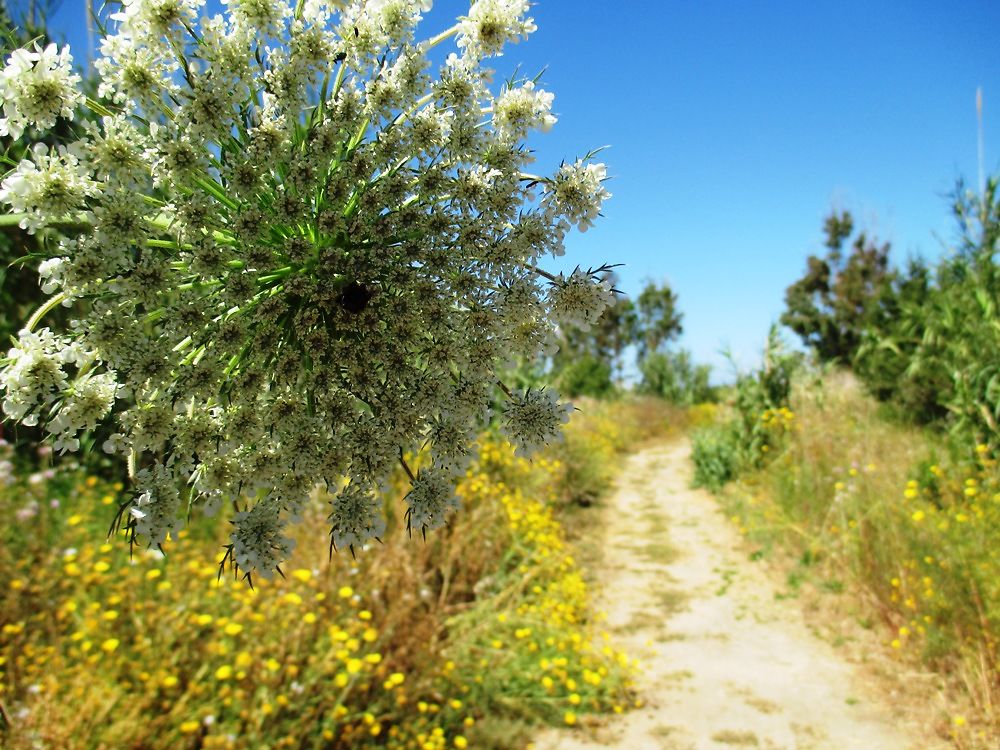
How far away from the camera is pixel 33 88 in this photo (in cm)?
102

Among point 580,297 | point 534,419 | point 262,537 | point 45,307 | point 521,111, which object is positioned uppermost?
point 521,111

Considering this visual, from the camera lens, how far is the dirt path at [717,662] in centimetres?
587

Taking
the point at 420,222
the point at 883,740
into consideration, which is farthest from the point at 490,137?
the point at 883,740

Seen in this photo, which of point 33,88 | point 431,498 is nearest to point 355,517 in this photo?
point 431,498

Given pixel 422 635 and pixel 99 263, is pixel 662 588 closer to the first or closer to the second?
pixel 422 635

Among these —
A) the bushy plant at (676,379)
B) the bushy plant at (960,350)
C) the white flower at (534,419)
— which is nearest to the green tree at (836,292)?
the bushy plant at (676,379)

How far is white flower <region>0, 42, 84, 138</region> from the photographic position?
1013mm

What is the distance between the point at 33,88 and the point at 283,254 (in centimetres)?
44

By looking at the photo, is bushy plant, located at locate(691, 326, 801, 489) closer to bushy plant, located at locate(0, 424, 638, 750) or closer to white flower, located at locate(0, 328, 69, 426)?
bushy plant, located at locate(0, 424, 638, 750)

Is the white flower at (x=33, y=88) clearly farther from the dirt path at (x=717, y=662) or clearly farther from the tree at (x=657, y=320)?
the tree at (x=657, y=320)

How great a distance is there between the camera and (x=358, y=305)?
117 cm

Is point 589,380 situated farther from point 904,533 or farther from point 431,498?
point 431,498

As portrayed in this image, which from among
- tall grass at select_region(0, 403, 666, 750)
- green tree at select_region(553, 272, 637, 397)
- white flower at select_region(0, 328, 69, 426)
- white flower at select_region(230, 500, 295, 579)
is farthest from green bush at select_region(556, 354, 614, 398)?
white flower at select_region(0, 328, 69, 426)

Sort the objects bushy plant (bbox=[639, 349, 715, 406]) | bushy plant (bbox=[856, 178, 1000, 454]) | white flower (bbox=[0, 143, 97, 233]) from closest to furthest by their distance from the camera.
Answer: white flower (bbox=[0, 143, 97, 233]) < bushy plant (bbox=[856, 178, 1000, 454]) < bushy plant (bbox=[639, 349, 715, 406])
